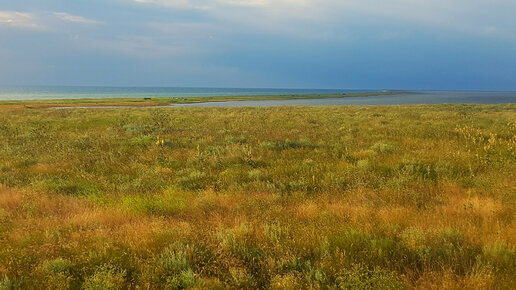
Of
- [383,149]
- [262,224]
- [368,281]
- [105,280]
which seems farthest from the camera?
[383,149]

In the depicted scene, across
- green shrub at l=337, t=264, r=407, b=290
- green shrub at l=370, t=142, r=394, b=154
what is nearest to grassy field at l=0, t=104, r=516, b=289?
green shrub at l=337, t=264, r=407, b=290

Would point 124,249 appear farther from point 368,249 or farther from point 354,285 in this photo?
point 368,249

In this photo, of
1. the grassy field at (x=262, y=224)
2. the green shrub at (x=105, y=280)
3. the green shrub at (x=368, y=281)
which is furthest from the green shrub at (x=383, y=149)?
the green shrub at (x=105, y=280)

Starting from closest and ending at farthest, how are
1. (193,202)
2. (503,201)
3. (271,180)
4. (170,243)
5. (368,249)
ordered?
(368,249) < (170,243) < (503,201) < (193,202) < (271,180)

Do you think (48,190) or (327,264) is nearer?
(327,264)

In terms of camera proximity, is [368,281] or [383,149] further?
[383,149]

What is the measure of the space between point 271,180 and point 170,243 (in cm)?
413

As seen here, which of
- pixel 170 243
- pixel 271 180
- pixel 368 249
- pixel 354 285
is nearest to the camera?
pixel 354 285

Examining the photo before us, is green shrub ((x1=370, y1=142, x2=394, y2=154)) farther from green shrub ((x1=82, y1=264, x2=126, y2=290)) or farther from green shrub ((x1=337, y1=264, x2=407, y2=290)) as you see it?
green shrub ((x1=82, y1=264, x2=126, y2=290))

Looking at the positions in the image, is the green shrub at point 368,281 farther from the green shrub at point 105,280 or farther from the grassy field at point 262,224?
the green shrub at point 105,280

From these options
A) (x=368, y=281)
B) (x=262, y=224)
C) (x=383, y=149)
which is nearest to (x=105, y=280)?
(x=262, y=224)

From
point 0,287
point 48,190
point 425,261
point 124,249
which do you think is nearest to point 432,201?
point 425,261

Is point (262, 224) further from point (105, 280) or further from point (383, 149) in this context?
point (383, 149)

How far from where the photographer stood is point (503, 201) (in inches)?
223
